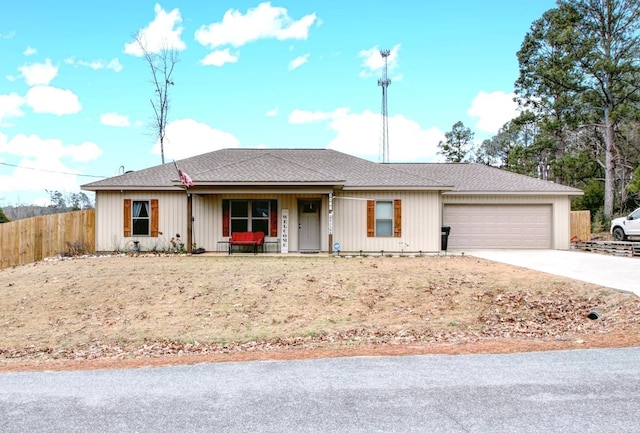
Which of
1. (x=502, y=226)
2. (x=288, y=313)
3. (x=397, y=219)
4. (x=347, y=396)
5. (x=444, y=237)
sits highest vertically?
(x=397, y=219)

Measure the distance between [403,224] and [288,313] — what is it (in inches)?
371

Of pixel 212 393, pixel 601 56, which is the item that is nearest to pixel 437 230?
pixel 212 393

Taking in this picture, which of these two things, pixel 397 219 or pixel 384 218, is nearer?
pixel 397 219

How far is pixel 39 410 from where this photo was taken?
412 cm

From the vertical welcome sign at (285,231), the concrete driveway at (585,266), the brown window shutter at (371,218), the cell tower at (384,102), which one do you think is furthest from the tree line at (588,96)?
the vertical welcome sign at (285,231)

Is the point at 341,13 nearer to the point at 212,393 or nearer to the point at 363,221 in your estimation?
the point at 363,221

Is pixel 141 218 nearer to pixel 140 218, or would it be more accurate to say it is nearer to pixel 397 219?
pixel 140 218

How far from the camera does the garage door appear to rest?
1922cm

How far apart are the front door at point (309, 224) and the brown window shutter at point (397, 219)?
2.84m

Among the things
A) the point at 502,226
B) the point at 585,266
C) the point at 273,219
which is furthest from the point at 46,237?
the point at 585,266

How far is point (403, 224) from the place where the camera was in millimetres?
17625

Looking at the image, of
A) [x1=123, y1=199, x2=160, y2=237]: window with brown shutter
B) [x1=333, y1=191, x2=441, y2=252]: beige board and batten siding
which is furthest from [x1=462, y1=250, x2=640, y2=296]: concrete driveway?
[x1=123, y1=199, x2=160, y2=237]: window with brown shutter

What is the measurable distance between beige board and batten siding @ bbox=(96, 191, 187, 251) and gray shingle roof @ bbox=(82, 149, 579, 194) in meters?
0.45

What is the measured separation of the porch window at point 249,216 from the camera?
17672mm
